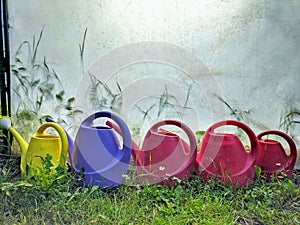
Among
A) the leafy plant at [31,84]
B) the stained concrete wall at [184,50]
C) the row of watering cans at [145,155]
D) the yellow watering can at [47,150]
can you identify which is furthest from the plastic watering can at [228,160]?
the leafy plant at [31,84]

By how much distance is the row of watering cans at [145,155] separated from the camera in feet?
3.19

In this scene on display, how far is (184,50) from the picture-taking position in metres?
1.26

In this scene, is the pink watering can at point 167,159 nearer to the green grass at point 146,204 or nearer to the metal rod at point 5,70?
the green grass at point 146,204

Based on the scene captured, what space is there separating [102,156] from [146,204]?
20 centimetres

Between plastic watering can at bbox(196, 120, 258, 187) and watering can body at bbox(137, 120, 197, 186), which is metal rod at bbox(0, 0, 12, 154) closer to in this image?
watering can body at bbox(137, 120, 197, 186)

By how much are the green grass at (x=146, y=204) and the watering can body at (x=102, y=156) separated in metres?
0.04

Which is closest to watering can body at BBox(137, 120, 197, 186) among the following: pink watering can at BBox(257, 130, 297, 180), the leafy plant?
pink watering can at BBox(257, 130, 297, 180)

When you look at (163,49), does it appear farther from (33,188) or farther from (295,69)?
(33,188)

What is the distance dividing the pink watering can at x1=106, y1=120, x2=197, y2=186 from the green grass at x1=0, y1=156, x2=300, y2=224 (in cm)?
3

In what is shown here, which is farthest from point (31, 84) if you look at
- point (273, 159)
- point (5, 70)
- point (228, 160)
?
point (273, 159)

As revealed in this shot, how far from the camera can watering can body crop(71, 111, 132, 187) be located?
97 cm

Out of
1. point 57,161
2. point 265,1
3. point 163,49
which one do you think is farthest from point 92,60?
point 265,1

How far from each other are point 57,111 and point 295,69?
100 centimetres

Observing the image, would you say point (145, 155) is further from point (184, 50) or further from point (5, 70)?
point (5, 70)
